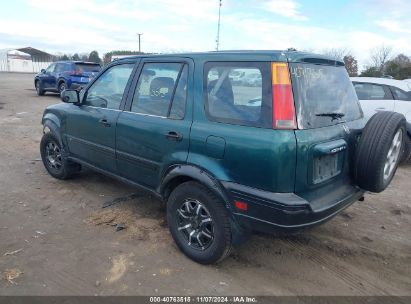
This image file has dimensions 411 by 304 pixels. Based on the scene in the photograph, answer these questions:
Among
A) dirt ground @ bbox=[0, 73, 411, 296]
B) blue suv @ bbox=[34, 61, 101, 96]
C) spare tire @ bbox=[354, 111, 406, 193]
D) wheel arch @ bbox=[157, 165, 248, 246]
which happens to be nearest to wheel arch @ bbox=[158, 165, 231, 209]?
wheel arch @ bbox=[157, 165, 248, 246]

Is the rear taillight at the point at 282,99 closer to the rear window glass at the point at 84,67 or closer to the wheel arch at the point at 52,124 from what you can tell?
the wheel arch at the point at 52,124

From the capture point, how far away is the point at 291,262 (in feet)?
10.9

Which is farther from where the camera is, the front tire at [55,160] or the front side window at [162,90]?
the front tire at [55,160]

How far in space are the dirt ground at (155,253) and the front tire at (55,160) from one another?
31 cm

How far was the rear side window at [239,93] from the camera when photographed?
8.80 feet

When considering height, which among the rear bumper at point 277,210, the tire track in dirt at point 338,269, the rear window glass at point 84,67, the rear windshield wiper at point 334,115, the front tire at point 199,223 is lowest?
the tire track in dirt at point 338,269

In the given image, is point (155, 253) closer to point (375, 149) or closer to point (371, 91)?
point (375, 149)

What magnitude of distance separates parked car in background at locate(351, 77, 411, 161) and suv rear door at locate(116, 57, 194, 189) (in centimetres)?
483

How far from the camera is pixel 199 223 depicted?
319 centimetres

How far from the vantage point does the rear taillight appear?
102 inches

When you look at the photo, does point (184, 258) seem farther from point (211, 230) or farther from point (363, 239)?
point (363, 239)

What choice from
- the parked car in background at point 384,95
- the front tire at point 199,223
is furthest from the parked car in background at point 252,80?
the parked car in background at point 384,95

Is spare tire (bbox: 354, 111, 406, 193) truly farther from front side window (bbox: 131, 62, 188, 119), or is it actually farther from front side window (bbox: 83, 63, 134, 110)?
front side window (bbox: 83, 63, 134, 110)

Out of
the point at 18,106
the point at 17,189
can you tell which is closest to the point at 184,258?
the point at 17,189
